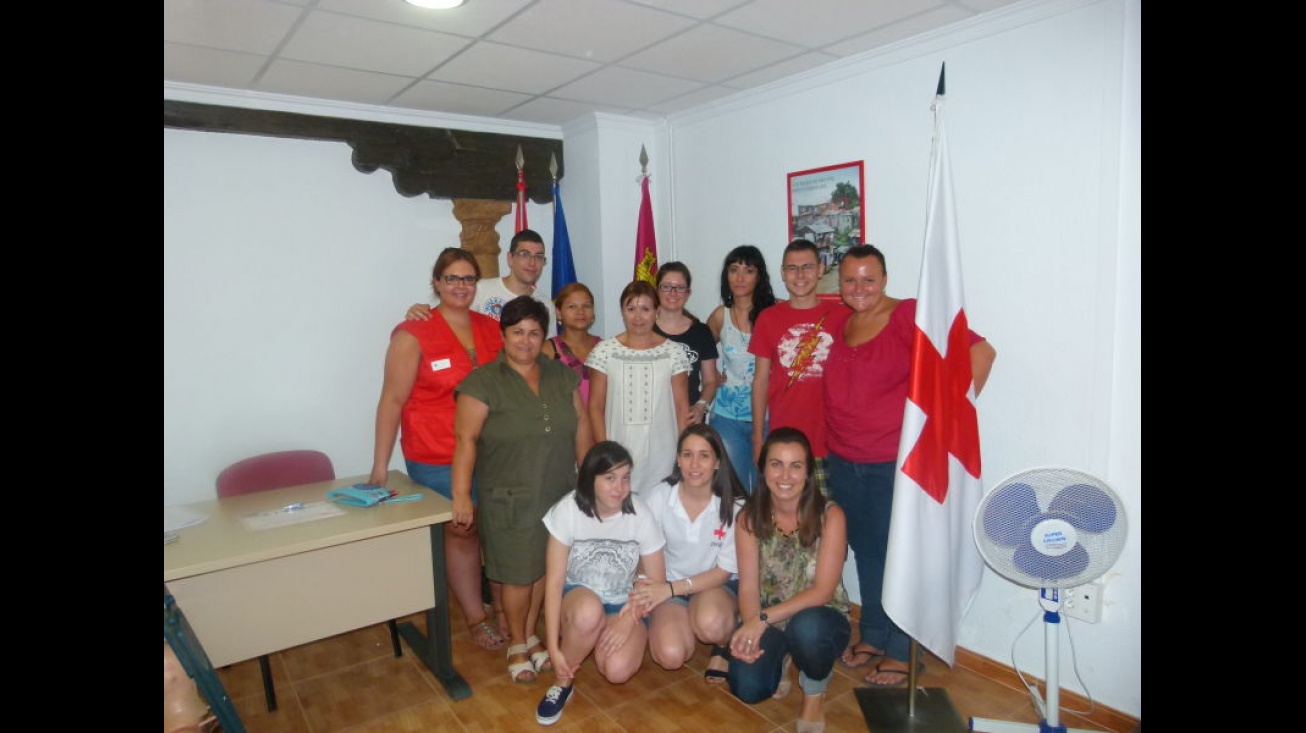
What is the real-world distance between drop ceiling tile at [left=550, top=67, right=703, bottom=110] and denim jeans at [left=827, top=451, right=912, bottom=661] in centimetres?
193

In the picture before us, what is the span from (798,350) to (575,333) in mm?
1016

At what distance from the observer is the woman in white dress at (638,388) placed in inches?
122

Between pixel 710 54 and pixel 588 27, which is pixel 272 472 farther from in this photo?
pixel 710 54

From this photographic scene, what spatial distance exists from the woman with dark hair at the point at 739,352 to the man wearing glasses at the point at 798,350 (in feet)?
0.52

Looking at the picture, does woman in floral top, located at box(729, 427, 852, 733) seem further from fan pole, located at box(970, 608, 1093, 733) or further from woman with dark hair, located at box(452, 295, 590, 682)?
woman with dark hair, located at box(452, 295, 590, 682)

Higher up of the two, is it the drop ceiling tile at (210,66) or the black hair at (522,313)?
the drop ceiling tile at (210,66)

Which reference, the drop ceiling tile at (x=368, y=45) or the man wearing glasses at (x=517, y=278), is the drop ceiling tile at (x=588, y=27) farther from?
the man wearing glasses at (x=517, y=278)

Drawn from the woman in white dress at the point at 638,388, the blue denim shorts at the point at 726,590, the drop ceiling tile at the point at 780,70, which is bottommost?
the blue denim shorts at the point at 726,590

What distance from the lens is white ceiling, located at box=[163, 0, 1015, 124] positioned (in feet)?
8.63

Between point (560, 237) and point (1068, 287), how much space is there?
264 cm

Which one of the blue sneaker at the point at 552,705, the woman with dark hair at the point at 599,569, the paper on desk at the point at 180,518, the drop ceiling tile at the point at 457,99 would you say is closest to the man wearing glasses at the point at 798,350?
the woman with dark hair at the point at 599,569
